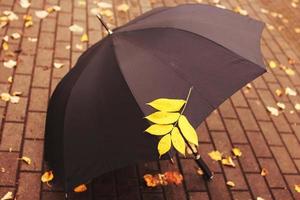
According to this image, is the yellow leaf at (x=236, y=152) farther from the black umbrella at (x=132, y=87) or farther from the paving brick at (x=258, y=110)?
the black umbrella at (x=132, y=87)

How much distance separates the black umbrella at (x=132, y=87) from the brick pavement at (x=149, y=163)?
797mm

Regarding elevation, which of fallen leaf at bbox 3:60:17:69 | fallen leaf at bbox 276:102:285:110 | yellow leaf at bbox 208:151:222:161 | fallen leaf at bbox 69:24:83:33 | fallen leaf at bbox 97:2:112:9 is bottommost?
yellow leaf at bbox 208:151:222:161

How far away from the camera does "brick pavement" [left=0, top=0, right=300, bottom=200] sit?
3.76 metres

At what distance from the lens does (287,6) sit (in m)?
7.20

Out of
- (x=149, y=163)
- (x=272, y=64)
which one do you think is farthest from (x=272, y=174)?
(x=272, y=64)

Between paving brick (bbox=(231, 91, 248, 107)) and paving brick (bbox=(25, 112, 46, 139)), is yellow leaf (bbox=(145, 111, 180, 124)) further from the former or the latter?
paving brick (bbox=(231, 91, 248, 107))

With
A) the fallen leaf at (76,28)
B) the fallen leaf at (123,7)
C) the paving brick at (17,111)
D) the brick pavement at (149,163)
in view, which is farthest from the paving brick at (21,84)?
the fallen leaf at (123,7)

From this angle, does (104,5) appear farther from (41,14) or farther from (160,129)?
(160,129)

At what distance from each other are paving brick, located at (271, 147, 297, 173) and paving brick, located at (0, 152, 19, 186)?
2.76 meters

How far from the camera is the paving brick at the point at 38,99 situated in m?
4.34

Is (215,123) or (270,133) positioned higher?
(215,123)

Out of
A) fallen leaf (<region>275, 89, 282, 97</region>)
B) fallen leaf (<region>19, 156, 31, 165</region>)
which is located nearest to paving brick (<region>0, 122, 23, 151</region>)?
fallen leaf (<region>19, 156, 31, 165</region>)

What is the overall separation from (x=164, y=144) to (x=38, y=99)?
2.50m

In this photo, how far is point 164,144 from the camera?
7.70ft
